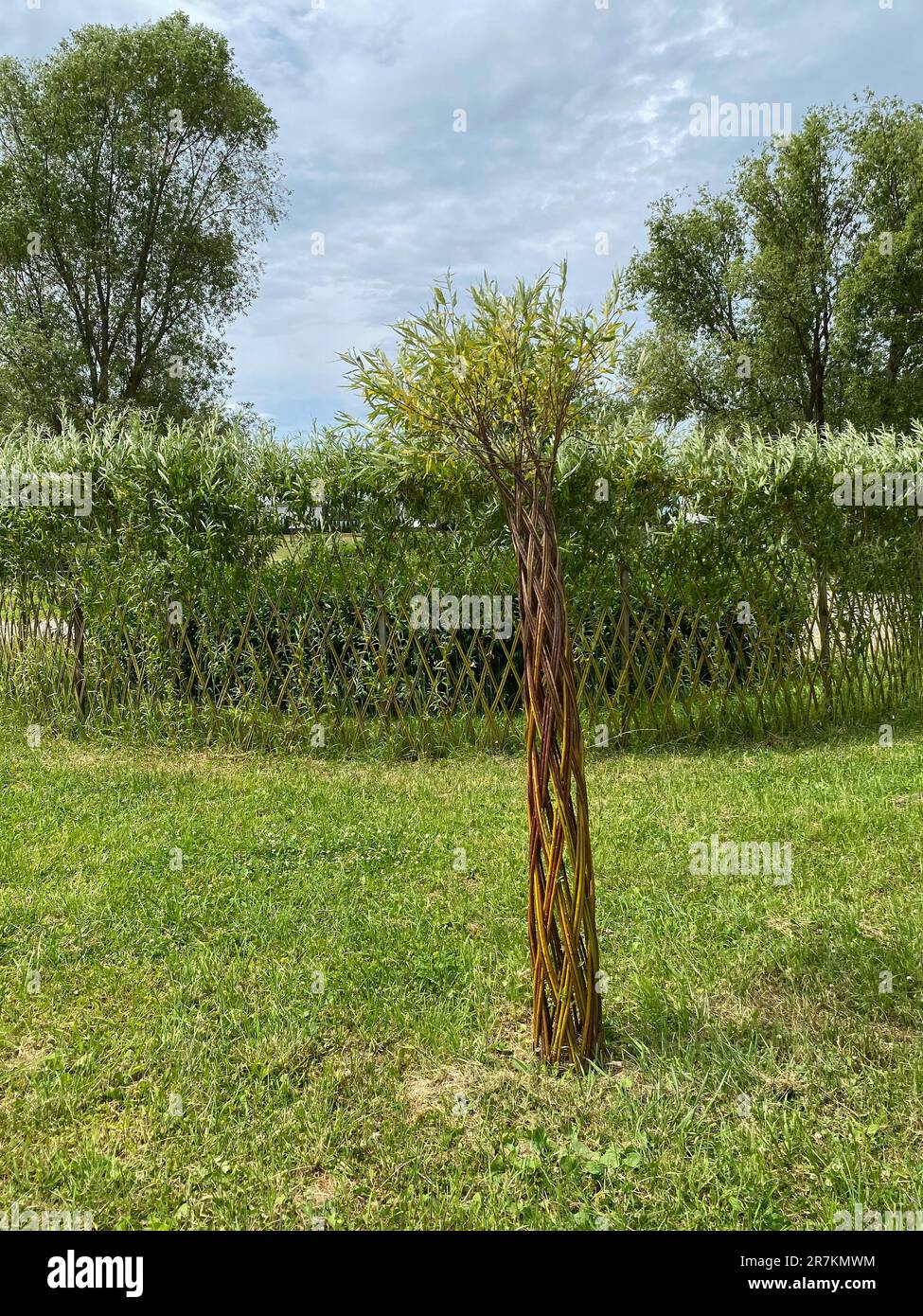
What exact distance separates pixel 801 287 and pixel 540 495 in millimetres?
17609

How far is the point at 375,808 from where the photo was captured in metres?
4.80

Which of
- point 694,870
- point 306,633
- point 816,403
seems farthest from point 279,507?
point 816,403

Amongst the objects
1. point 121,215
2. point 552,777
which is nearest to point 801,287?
point 121,215

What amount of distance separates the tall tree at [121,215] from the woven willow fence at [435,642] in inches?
475

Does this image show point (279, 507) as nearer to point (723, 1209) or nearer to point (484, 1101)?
point (484, 1101)

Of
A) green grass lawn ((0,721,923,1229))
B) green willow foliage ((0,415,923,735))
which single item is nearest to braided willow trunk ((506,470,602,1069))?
green grass lawn ((0,721,923,1229))

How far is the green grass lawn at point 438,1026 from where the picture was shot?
1982mm

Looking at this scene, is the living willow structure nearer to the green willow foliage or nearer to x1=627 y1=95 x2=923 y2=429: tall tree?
the green willow foliage

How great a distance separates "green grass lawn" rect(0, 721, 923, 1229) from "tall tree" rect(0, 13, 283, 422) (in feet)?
49.6

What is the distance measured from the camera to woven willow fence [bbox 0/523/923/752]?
601 cm

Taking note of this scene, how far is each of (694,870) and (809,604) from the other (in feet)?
11.3
